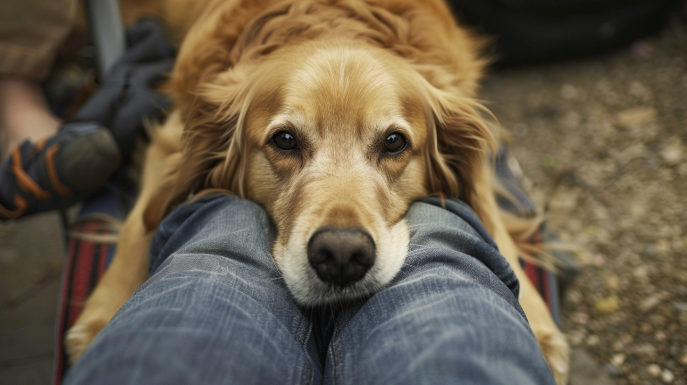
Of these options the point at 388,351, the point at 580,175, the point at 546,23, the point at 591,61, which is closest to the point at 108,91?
the point at 388,351

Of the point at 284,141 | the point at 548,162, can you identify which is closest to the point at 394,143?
the point at 284,141

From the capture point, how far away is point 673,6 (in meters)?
4.14

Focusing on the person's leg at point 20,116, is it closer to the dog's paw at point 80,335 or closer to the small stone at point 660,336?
the dog's paw at point 80,335

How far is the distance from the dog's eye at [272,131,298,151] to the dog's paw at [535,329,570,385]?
1232 mm

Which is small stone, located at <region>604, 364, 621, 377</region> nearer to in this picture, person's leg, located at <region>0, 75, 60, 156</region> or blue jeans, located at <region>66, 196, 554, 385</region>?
blue jeans, located at <region>66, 196, 554, 385</region>

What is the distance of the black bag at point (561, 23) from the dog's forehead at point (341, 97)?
8.66ft

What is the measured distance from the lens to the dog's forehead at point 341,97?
1722 mm

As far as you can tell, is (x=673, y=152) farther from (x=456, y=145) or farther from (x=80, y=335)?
(x=80, y=335)

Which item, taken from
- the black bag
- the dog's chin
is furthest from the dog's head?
the black bag

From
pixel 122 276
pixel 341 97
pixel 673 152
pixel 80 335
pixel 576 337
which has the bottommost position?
pixel 576 337

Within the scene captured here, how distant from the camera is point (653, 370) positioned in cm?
216

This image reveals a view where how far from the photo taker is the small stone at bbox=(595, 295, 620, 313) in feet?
8.20

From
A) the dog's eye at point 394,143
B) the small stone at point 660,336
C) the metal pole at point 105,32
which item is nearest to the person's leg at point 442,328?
the dog's eye at point 394,143

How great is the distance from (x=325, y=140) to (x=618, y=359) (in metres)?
1.78
